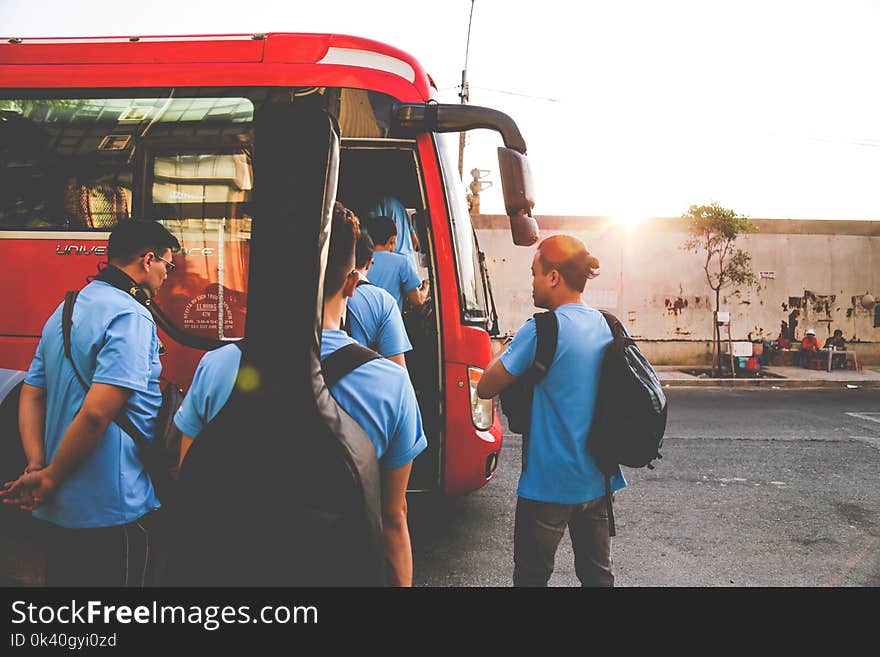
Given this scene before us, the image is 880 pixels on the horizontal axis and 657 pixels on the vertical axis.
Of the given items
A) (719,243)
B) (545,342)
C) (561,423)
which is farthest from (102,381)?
(719,243)

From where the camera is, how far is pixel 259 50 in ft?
13.0

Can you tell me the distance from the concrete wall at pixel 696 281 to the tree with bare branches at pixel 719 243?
42 cm

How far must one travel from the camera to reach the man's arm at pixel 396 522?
1789 mm

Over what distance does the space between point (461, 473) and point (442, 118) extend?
2325 mm

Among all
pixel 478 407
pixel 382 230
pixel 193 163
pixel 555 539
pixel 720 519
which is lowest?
pixel 720 519

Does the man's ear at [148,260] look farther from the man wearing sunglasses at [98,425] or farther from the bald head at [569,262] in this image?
the bald head at [569,262]

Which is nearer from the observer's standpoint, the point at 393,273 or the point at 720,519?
the point at 393,273

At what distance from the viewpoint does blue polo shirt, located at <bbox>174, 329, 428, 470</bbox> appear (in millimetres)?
1620

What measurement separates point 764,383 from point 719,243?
4483 mm

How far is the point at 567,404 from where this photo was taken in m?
2.64

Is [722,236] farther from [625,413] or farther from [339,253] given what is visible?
[339,253]

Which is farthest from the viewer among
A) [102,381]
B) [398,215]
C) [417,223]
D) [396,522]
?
[398,215]

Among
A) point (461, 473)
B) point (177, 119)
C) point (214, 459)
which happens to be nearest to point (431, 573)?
point (461, 473)

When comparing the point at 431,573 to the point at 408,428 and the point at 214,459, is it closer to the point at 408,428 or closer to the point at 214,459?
the point at 408,428
